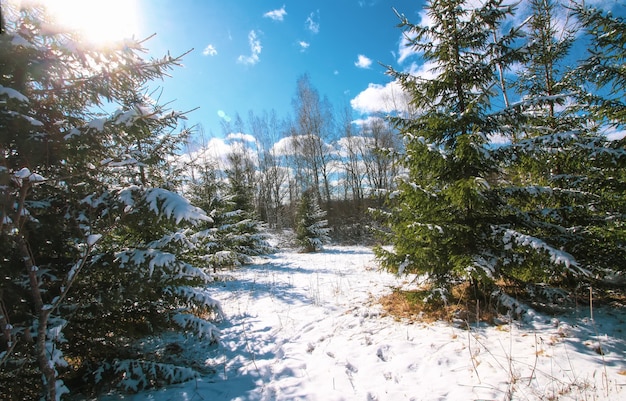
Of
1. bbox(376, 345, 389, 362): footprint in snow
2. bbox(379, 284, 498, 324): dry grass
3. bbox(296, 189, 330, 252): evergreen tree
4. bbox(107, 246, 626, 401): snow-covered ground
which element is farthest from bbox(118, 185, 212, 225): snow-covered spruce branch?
bbox(296, 189, 330, 252): evergreen tree

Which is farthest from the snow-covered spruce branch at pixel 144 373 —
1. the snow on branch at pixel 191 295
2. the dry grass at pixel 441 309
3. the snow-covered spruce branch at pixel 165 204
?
the dry grass at pixel 441 309

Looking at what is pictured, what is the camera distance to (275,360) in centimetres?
381

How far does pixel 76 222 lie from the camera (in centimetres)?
257

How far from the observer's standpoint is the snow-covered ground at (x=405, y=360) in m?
2.65

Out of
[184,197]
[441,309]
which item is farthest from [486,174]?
[184,197]

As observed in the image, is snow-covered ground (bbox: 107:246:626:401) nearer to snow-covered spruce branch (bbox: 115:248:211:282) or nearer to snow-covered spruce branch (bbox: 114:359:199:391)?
snow-covered spruce branch (bbox: 114:359:199:391)

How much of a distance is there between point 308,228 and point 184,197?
43.7 ft

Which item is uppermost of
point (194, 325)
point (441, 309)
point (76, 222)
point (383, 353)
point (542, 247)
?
point (76, 222)

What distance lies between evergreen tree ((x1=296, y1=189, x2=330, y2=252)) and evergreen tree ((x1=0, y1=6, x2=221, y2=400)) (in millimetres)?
13012

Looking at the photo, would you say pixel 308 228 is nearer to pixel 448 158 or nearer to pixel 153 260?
pixel 448 158

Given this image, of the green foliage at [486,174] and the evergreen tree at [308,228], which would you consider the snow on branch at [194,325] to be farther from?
the evergreen tree at [308,228]

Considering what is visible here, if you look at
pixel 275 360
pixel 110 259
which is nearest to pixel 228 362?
pixel 275 360

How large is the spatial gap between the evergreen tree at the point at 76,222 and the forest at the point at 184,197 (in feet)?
0.07

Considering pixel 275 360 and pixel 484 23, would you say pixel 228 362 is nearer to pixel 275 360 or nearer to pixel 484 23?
pixel 275 360
